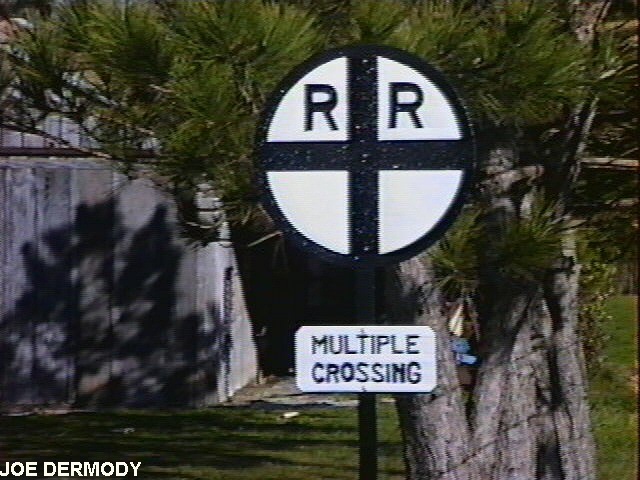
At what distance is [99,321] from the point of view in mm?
13727

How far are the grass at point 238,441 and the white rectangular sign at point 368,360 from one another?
5.36 m

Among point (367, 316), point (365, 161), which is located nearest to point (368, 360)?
point (367, 316)

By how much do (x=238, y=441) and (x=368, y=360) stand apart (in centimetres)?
766

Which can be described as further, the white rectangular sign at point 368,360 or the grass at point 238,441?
the grass at point 238,441

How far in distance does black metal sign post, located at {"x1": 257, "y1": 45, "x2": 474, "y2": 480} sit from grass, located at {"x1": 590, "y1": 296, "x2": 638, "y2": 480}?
5.53 m

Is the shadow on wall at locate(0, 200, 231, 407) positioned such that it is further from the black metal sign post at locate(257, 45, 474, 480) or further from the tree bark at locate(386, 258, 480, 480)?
the black metal sign post at locate(257, 45, 474, 480)

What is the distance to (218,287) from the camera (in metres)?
14.3

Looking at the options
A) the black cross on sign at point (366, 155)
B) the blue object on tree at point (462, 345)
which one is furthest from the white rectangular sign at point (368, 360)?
the blue object on tree at point (462, 345)

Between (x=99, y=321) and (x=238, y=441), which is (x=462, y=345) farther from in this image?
(x=99, y=321)

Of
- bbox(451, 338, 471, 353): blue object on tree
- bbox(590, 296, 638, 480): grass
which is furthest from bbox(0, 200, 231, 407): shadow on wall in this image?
bbox(451, 338, 471, 353): blue object on tree

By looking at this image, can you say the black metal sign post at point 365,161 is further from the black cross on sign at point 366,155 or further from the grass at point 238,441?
the grass at point 238,441

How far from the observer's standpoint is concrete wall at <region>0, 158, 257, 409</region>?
13492 mm

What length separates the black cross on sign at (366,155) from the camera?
4484mm

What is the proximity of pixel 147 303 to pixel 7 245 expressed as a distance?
1.34 m
